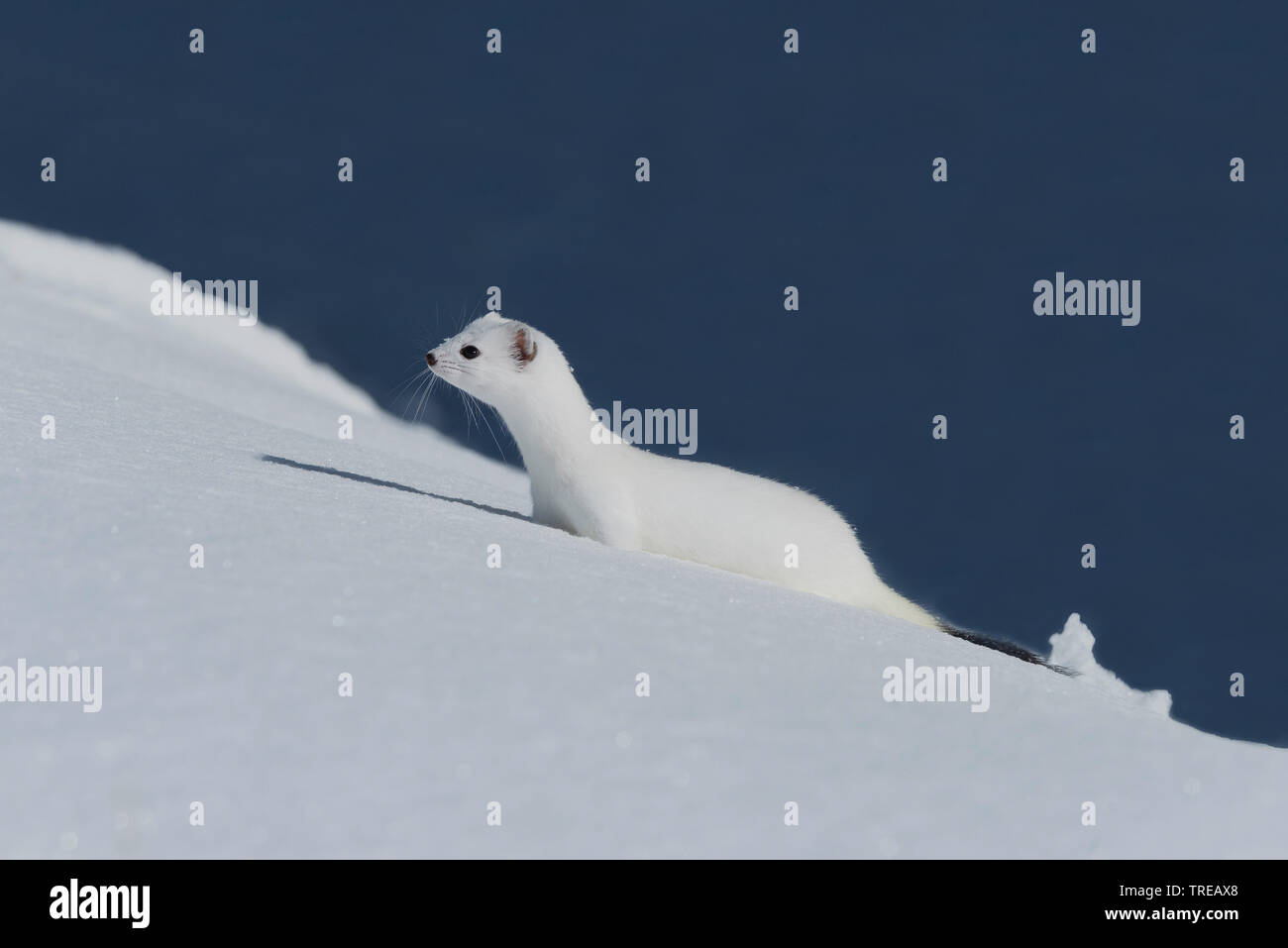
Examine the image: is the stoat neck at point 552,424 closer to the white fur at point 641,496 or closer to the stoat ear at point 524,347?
the white fur at point 641,496

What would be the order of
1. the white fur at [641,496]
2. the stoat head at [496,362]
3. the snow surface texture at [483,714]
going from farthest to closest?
the stoat head at [496,362] < the white fur at [641,496] < the snow surface texture at [483,714]

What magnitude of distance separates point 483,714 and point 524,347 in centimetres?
→ 301

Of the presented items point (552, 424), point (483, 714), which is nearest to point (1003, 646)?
point (552, 424)

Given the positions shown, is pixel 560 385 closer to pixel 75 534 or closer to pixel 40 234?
pixel 75 534

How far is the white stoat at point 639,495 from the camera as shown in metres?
5.96

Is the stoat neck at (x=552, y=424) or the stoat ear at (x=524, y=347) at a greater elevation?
the stoat ear at (x=524, y=347)

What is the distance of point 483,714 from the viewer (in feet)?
11.2

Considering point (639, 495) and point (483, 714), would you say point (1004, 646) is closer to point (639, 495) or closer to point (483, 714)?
point (639, 495)

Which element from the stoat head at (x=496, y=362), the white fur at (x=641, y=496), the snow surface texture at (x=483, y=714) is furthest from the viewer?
the stoat head at (x=496, y=362)

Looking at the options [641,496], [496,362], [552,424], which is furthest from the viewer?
[496,362]

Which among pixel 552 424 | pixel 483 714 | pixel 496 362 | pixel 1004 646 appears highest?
pixel 496 362

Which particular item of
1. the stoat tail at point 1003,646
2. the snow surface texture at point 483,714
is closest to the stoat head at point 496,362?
the snow surface texture at point 483,714
